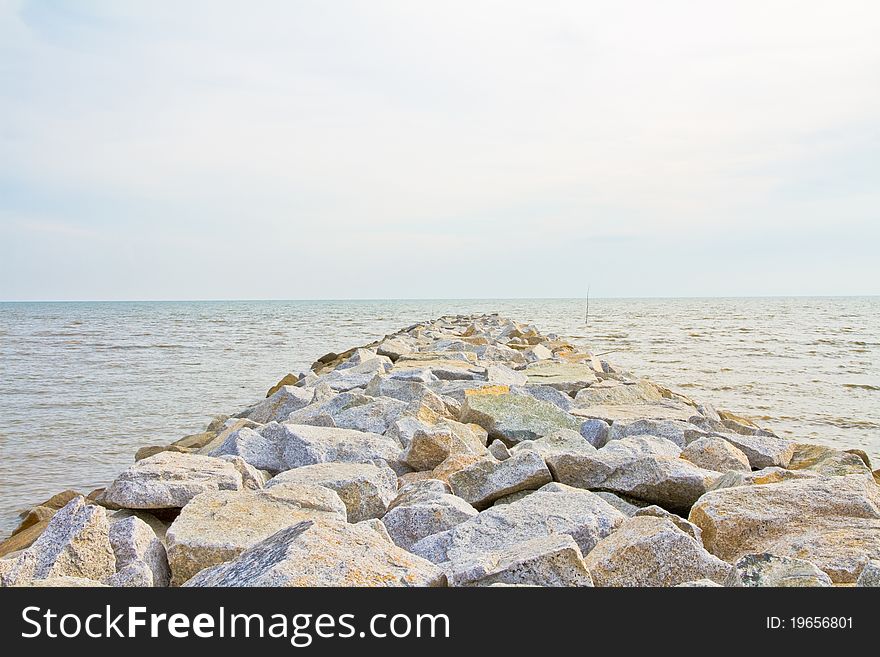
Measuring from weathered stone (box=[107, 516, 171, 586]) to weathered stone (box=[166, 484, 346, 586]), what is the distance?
0.14 ft

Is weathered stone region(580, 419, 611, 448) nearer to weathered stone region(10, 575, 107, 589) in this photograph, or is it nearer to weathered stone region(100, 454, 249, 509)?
weathered stone region(100, 454, 249, 509)

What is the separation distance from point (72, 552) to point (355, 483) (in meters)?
0.98

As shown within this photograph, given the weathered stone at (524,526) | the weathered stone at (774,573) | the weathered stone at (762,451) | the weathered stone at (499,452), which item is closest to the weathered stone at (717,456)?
the weathered stone at (762,451)

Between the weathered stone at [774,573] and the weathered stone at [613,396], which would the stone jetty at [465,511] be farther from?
the weathered stone at [613,396]

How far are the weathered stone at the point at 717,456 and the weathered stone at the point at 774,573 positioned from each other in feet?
5.13

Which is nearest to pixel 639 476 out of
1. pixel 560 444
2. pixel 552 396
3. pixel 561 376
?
pixel 560 444

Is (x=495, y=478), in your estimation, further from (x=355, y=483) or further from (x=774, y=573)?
(x=774, y=573)

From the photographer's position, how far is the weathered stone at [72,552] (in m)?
1.83

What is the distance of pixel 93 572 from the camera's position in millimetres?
1889

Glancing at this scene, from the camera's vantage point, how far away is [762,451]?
3.68m

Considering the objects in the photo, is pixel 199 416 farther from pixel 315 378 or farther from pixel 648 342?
pixel 648 342

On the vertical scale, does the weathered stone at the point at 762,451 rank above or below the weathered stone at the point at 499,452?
below
